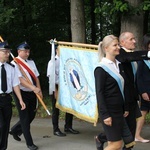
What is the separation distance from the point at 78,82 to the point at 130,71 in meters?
1.47

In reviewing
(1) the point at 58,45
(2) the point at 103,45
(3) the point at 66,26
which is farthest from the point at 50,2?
(2) the point at 103,45

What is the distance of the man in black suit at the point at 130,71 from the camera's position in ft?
15.0

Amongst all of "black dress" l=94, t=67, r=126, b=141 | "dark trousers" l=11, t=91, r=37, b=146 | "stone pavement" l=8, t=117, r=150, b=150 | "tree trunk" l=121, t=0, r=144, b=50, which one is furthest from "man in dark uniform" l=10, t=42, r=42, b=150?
"tree trunk" l=121, t=0, r=144, b=50

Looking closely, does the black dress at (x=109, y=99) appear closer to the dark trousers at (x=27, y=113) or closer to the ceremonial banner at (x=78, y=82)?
the ceremonial banner at (x=78, y=82)

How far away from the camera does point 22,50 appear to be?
611cm

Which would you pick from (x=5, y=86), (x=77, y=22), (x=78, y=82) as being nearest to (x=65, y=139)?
(x=78, y=82)

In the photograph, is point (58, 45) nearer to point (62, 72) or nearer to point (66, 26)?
point (62, 72)

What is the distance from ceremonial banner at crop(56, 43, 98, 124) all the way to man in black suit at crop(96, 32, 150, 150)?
0.77 m

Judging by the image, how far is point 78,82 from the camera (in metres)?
6.14

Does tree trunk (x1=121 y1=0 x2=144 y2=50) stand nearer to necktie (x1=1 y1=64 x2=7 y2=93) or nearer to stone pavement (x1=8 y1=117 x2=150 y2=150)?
stone pavement (x1=8 y1=117 x2=150 y2=150)

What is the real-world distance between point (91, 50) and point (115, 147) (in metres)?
1.85

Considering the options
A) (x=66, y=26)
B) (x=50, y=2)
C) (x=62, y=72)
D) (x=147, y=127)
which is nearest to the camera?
(x=62, y=72)

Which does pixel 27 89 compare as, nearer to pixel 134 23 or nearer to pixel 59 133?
pixel 59 133

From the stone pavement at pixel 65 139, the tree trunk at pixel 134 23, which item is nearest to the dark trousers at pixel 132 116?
the stone pavement at pixel 65 139
